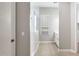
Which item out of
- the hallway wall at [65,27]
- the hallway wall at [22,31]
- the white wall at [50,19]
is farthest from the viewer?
the white wall at [50,19]

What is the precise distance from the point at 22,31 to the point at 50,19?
13.9ft

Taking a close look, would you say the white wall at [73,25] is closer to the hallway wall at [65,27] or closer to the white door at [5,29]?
the hallway wall at [65,27]

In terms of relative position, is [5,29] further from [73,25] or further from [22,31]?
[73,25]

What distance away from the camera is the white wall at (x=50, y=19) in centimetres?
664

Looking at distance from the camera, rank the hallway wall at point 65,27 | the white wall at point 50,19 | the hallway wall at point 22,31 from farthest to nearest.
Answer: the white wall at point 50,19 < the hallway wall at point 65,27 < the hallway wall at point 22,31

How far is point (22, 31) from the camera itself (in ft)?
10.00

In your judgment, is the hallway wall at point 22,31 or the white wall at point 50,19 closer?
the hallway wall at point 22,31

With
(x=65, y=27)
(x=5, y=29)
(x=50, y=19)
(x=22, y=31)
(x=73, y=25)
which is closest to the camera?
(x=5, y=29)

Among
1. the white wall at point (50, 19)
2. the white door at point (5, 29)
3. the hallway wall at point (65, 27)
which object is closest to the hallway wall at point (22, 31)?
the white door at point (5, 29)

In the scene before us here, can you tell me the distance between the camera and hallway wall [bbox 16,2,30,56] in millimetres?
3030

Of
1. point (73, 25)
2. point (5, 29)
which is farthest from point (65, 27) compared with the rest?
point (5, 29)

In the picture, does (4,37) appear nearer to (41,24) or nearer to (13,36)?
(13,36)

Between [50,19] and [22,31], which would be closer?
[22,31]

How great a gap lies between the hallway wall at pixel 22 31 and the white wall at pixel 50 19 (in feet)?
11.7
